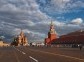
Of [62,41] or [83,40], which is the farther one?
[62,41]

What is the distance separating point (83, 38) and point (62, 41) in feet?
143

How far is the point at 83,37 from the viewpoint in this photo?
145 m

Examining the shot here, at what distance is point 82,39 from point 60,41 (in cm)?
4664

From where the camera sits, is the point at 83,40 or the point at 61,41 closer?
the point at 83,40

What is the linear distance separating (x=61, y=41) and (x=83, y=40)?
1925 inches

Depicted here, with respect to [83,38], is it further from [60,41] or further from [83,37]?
[60,41]

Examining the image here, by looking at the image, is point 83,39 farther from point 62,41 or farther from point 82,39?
point 62,41

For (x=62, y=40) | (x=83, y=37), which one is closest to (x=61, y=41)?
(x=62, y=40)

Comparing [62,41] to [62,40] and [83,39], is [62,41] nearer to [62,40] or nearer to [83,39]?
[62,40]

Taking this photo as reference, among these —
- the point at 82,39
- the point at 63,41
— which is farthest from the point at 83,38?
the point at 63,41

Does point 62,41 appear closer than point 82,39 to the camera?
No

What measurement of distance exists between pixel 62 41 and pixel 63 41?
292 centimetres

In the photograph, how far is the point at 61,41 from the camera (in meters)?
187

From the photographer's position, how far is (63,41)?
183 meters
